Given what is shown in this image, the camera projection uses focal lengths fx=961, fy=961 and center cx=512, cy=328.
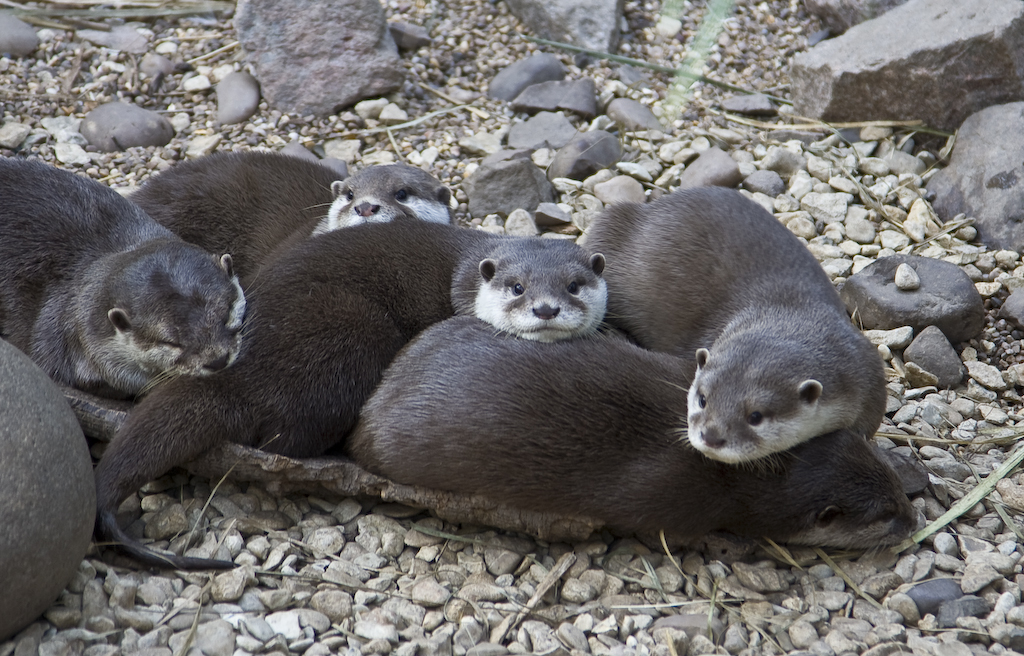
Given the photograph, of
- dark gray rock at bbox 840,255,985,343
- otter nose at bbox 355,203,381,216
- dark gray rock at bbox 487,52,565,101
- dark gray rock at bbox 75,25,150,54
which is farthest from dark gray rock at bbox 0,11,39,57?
dark gray rock at bbox 840,255,985,343

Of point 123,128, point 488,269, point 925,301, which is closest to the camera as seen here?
point 488,269

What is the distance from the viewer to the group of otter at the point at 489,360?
3.11 metres

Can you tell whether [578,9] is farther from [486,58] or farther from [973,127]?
[973,127]

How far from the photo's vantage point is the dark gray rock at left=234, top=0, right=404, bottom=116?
18.5ft

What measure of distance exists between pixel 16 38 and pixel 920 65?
17.2ft

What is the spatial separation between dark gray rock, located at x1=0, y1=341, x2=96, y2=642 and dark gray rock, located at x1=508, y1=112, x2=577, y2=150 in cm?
325

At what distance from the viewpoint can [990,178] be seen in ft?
15.9

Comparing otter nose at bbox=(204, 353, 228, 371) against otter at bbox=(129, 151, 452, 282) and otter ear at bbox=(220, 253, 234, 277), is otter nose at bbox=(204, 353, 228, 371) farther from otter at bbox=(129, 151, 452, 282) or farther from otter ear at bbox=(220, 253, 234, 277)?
otter at bbox=(129, 151, 452, 282)

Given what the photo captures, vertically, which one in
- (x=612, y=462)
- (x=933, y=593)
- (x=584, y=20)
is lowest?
(x=933, y=593)

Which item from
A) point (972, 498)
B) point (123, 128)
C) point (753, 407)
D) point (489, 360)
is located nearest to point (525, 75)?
point (123, 128)

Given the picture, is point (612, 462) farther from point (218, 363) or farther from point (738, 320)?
point (218, 363)

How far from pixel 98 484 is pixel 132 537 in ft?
0.74

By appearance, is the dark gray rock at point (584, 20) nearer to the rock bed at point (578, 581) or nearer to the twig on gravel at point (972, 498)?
the rock bed at point (578, 581)

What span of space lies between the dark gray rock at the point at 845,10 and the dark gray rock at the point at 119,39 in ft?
14.0
